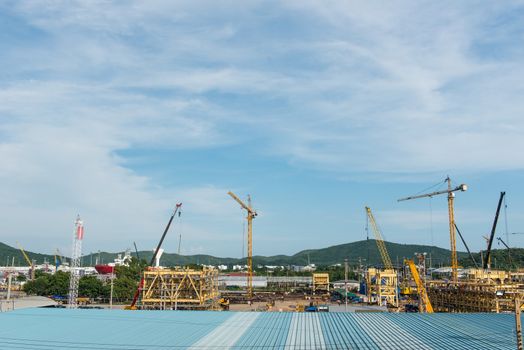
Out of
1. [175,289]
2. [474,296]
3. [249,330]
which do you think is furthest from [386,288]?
A: [249,330]

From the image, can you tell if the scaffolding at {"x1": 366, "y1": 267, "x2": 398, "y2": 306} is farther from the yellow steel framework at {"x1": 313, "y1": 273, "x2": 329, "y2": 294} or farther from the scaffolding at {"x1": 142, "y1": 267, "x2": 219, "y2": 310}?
the yellow steel framework at {"x1": 313, "y1": 273, "x2": 329, "y2": 294}

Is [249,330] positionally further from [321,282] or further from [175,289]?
[321,282]

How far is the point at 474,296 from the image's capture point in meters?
77.2

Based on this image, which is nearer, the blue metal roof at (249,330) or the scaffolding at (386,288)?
the blue metal roof at (249,330)

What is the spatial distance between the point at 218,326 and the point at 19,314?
22828 millimetres

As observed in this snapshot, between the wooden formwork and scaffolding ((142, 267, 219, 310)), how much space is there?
51048 millimetres

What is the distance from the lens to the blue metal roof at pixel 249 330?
1257 inches

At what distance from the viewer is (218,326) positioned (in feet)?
127

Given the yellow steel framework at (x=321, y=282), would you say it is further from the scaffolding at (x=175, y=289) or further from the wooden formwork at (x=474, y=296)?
the scaffolding at (x=175, y=289)

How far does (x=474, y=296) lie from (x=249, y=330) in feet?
188

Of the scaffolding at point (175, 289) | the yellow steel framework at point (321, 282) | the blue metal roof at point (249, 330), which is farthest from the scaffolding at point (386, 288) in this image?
the blue metal roof at point (249, 330)

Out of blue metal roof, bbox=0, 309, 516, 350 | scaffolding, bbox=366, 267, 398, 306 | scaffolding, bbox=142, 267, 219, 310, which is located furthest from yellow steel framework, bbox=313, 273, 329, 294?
blue metal roof, bbox=0, 309, 516, 350

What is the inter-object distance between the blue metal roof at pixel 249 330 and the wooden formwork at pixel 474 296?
18901 millimetres

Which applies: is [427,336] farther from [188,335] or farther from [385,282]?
[385,282]
